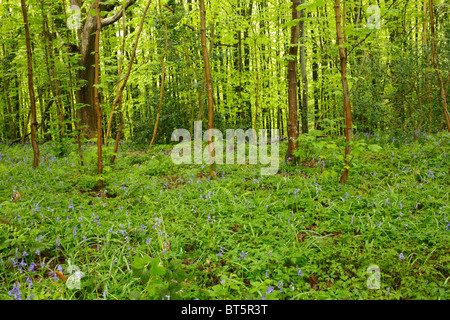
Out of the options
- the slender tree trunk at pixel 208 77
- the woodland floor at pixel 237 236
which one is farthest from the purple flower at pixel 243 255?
the slender tree trunk at pixel 208 77

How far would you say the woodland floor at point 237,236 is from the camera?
2375 mm

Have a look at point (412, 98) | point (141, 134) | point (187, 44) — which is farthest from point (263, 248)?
point (141, 134)

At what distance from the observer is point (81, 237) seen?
129 inches

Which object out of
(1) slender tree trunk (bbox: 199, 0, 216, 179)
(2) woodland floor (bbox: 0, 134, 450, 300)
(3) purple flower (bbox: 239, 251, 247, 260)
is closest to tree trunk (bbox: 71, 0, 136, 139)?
(2) woodland floor (bbox: 0, 134, 450, 300)

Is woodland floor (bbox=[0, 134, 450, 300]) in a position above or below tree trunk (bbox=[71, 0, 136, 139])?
below

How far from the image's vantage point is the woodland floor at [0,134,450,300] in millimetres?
2375

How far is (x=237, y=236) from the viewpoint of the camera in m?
3.29

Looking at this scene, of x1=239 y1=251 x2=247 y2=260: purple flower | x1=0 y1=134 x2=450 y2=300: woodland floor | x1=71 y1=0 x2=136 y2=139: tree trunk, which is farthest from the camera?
x1=71 y1=0 x2=136 y2=139: tree trunk

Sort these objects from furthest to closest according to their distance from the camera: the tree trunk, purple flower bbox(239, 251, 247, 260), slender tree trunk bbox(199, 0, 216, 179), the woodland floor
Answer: the tree trunk < slender tree trunk bbox(199, 0, 216, 179) < purple flower bbox(239, 251, 247, 260) < the woodland floor

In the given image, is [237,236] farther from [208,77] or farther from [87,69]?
[87,69]

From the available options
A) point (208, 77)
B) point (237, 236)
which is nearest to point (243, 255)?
point (237, 236)

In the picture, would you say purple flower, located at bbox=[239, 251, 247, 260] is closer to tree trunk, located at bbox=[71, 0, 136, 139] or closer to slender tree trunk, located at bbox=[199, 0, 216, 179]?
slender tree trunk, located at bbox=[199, 0, 216, 179]
